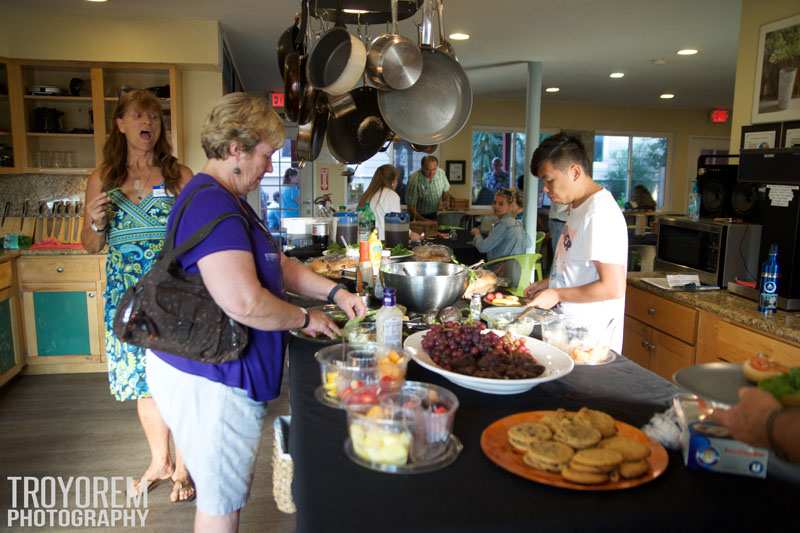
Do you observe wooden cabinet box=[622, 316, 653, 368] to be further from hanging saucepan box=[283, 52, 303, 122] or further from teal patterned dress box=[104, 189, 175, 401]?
teal patterned dress box=[104, 189, 175, 401]

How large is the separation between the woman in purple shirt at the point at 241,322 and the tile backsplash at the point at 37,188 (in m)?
4.02

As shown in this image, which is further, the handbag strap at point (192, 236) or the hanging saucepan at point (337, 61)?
the hanging saucepan at point (337, 61)

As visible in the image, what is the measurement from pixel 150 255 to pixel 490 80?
667 centimetres

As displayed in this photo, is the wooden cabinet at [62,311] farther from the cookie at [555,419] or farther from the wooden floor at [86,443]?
the cookie at [555,419]

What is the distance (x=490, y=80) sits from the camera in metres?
8.18

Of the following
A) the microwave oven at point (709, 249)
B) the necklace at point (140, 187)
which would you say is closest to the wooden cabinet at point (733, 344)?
the microwave oven at point (709, 249)

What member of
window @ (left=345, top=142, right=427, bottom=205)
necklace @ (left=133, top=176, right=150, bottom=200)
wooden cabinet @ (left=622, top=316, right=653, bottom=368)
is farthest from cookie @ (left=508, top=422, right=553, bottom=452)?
window @ (left=345, top=142, right=427, bottom=205)

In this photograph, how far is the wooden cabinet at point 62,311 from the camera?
4.29m

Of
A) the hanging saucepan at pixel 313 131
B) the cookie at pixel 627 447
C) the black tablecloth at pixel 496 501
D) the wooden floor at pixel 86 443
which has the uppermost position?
the hanging saucepan at pixel 313 131

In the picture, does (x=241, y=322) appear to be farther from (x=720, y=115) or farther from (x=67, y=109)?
(x=720, y=115)

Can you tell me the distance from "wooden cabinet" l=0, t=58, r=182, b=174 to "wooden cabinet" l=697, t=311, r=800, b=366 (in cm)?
402

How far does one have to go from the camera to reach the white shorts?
1560mm

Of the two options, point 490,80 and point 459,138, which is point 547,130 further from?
point 490,80

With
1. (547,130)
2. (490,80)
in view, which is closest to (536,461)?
(490,80)
